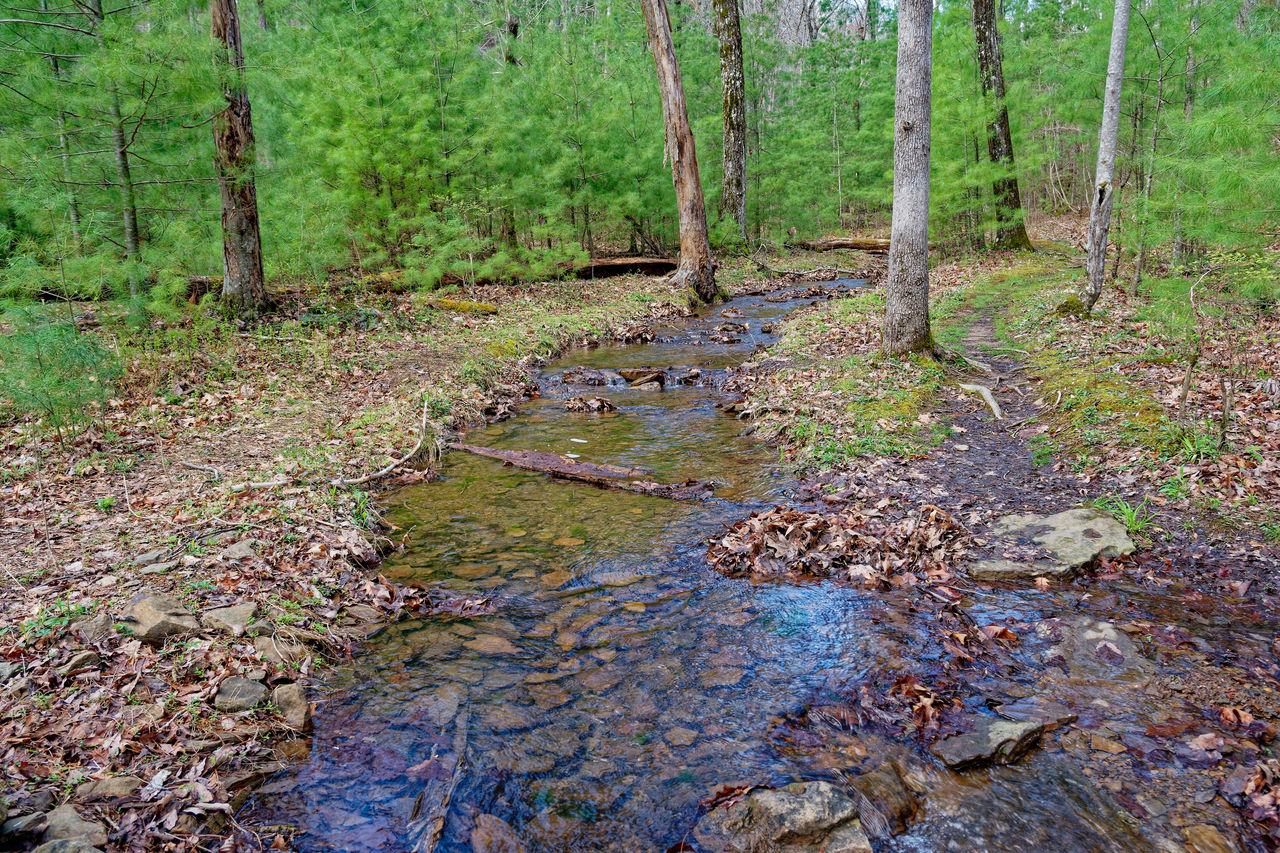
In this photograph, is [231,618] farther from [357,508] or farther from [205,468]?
[205,468]

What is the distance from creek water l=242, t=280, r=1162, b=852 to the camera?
3.02 meters

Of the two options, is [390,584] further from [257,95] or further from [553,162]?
[553,162]

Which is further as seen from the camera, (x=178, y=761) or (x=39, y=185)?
(x=39, y=185)

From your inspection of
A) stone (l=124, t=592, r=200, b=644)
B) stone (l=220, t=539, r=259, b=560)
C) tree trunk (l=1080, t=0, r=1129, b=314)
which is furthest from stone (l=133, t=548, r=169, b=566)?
tree trunk (l=1080, t=0, r=1129, b=314)

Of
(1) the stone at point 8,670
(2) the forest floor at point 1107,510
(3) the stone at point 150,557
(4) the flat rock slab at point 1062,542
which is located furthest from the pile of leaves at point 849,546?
(1) the stone at point 8,670

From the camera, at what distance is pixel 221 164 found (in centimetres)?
989

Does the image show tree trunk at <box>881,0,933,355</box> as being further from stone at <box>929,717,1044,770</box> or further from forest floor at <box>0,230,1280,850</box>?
stone at <box>929,717,1044,770</box>

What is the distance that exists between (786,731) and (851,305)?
12.2m

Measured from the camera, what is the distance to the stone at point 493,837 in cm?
292

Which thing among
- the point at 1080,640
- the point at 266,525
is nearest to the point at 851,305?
the point at 1080,640

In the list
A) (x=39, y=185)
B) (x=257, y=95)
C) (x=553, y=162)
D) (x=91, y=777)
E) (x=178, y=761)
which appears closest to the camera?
(x=91, y=777)

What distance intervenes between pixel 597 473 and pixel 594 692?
136 inches

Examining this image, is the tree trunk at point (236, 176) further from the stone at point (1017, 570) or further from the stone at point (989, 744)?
the stone at point (989, 744)

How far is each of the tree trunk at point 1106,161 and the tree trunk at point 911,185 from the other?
3652 mm
